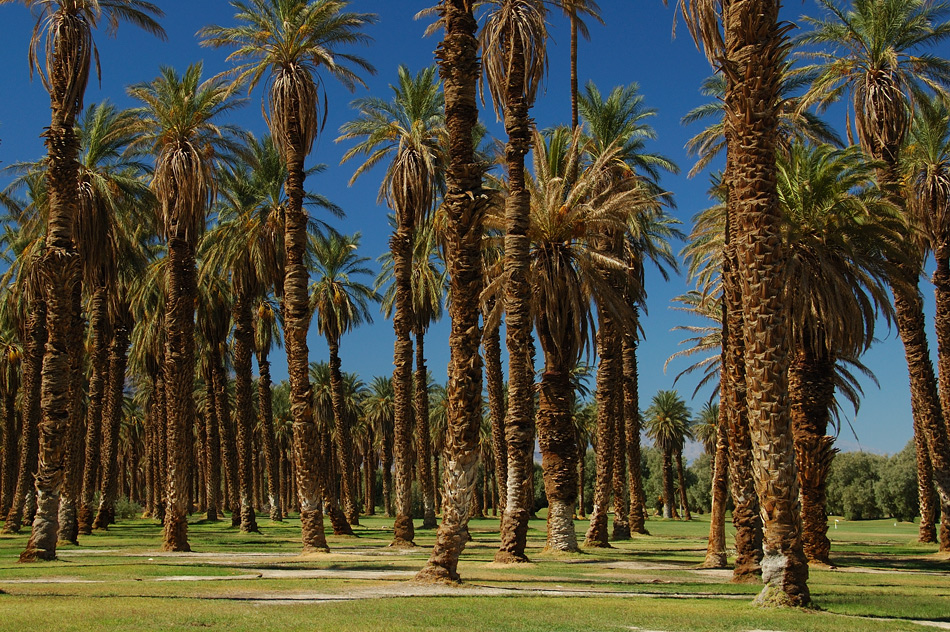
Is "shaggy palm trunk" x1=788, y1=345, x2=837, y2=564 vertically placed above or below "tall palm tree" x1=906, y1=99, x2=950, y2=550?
below

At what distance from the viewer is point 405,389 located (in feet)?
98.0

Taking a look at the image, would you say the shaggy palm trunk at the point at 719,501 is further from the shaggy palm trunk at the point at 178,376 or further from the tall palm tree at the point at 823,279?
the shaggy palm trunk at the point at 178,376

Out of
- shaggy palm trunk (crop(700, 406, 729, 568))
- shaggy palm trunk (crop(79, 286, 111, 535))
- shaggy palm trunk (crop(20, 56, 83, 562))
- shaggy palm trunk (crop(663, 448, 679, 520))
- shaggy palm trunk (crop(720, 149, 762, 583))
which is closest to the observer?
shaggy palm trunk (crop(720, 149, 762, 583))

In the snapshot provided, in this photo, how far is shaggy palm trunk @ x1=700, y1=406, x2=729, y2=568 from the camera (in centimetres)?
1934

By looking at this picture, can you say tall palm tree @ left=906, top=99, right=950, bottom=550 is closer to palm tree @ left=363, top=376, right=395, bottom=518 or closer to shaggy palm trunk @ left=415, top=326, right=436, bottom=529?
shaggy palm trunk @ left=415, top=326, right=436, bottom=529

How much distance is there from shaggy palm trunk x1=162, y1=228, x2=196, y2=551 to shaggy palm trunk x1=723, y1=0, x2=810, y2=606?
17.3 metres

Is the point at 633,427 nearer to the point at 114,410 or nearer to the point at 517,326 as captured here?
the point at 517,326

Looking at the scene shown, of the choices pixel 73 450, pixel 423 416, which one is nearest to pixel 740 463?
pixel 73 450

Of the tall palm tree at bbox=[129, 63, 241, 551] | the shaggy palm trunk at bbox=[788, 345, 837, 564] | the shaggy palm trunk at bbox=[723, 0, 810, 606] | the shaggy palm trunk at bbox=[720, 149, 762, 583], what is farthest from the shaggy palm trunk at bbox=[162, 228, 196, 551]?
the shaggy palm trunk at bbox=[723, 0, 810, 606]

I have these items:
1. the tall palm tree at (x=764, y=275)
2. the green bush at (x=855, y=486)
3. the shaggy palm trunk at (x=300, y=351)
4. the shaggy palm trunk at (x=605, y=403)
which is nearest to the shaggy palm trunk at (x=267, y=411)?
the shaggy palm trunk at (x=300, y=351)

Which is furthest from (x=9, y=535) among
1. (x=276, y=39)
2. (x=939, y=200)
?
(x=939, y=200)

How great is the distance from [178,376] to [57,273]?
6.59 meters

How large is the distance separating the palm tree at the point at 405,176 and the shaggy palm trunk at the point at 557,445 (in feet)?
19.4

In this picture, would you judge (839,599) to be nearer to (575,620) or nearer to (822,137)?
(575,620)
